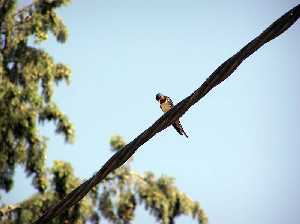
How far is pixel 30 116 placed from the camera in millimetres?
11836

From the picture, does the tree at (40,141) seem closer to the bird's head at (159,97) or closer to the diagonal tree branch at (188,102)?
the bird's head at (159,97)

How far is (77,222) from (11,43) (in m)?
4.44

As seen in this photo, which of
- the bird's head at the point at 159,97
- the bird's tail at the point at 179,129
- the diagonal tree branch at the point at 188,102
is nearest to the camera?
the diagonal tree branch at the point at 188,102

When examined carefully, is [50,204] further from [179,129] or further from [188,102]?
[188,102]

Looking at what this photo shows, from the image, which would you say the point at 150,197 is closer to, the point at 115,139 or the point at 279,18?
the point at 115,139

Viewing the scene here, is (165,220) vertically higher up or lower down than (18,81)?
lower down

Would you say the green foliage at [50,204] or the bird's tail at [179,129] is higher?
the green foliage at [50,204]

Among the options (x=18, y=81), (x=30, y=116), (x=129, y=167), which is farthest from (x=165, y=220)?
(x=18, y=81)

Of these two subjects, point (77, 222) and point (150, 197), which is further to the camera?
point (150, 197)

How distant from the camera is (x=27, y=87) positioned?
12.2 meters

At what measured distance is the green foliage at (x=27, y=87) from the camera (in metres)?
11.7

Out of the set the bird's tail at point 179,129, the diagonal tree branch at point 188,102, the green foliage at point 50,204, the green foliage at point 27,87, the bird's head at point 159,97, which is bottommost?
the diagonal tree branch at point 188,102

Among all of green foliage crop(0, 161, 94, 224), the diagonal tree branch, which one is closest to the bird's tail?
the diagonal tree branch

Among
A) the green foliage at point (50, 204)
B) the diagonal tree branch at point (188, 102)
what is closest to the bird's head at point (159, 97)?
the diagonal tree branch at point (188, 102)
